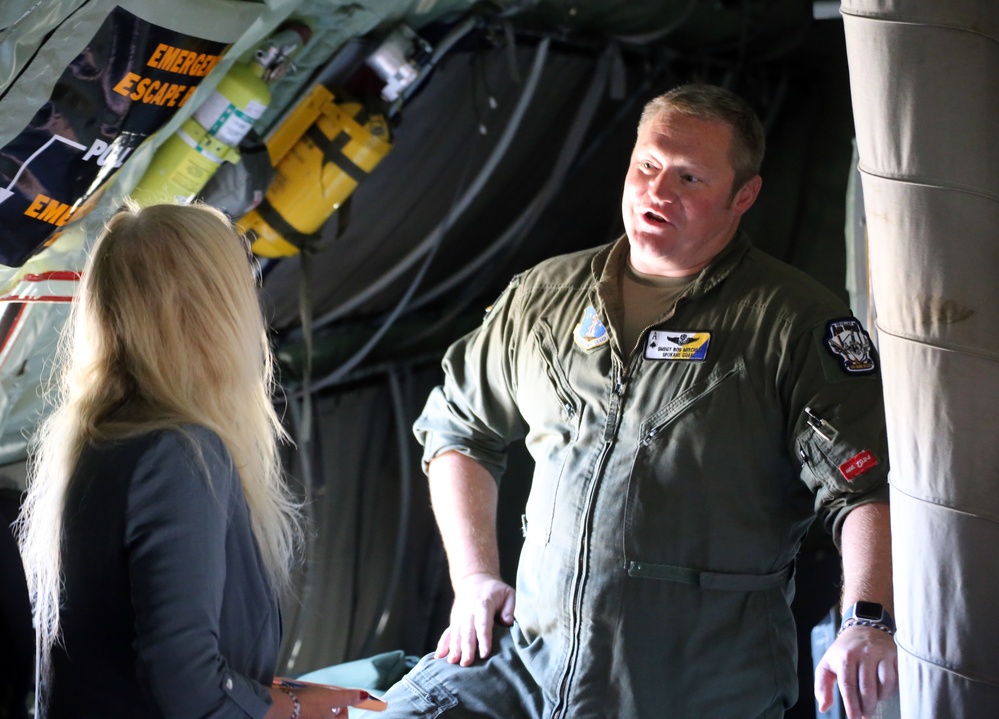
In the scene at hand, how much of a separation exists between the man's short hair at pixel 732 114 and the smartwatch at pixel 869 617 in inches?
27.6

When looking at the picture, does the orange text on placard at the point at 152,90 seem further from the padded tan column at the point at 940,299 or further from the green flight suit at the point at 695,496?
Answer: the padded tan column at the point at 940,299

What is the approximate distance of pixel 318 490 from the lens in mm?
3139

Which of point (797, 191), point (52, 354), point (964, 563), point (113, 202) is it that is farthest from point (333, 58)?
point (797, 191)

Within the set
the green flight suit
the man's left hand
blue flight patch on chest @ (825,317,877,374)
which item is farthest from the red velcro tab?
the man's left hand

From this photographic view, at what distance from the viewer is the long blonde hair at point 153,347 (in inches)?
51.8

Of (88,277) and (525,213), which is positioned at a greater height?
(525,213)

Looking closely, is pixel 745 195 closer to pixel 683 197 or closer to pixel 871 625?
pixel 683 197

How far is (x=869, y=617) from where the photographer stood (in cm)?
143

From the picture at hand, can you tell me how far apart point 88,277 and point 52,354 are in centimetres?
66

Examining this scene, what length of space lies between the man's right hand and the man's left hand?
1.93ft

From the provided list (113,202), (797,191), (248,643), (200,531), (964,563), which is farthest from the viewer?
(797,191)

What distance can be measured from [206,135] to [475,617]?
101 cm

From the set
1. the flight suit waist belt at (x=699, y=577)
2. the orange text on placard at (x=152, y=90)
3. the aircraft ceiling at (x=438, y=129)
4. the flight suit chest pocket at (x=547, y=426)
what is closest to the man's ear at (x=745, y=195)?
the flight suit chest pocket at (x=547, y=426)

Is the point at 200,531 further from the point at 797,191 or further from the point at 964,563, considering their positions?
the point at 797,191
